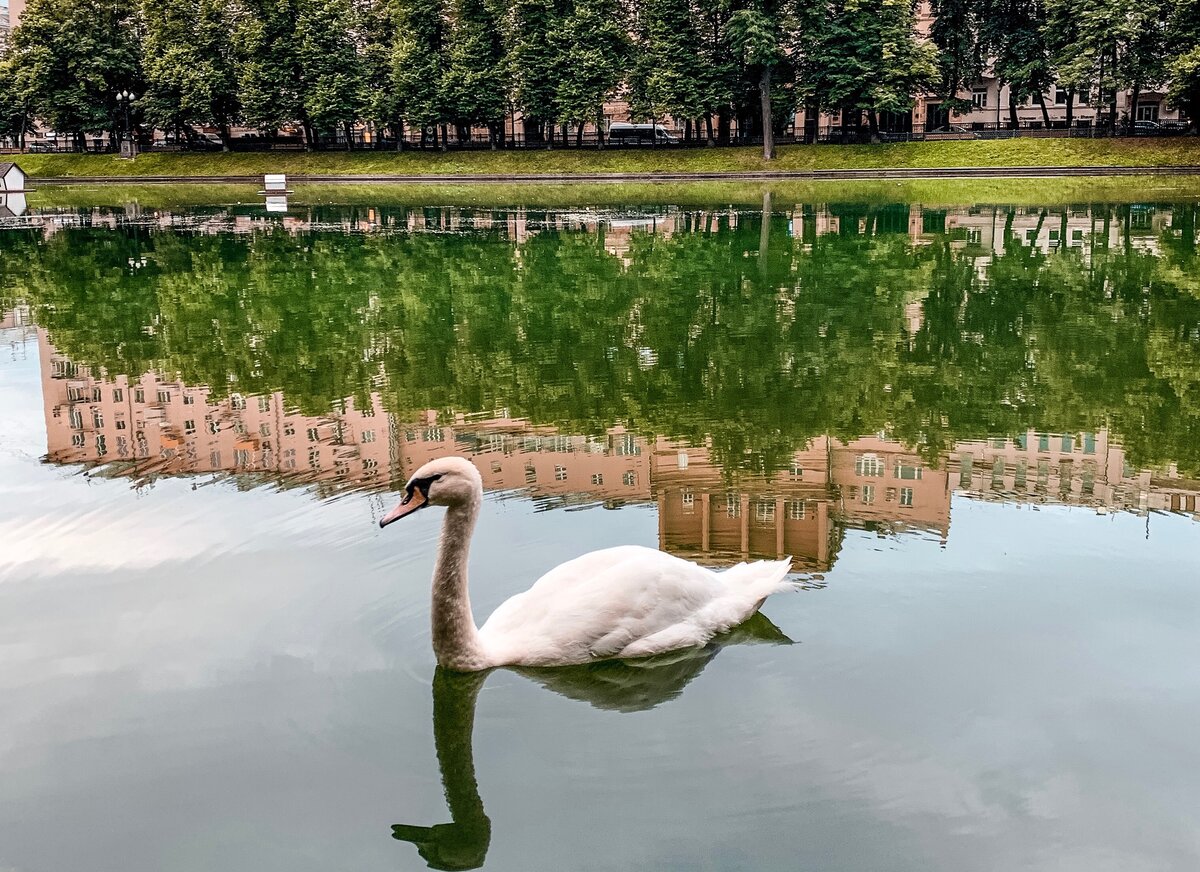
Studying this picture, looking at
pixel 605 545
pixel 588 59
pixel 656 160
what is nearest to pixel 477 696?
pixel 605 545

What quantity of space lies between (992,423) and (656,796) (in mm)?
6575

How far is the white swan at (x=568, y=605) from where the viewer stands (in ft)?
17.5

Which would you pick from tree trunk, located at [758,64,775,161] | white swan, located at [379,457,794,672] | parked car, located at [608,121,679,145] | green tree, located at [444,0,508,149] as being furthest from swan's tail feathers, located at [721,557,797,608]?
parked car, located at [608,121,679,145]

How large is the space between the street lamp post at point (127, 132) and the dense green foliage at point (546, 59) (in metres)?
0.77

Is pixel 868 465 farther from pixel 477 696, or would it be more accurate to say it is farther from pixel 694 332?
pixel 694 332

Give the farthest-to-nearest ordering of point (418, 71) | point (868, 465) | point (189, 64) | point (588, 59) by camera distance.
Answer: point (189, 64) < point (418, 71) < point (588, 59) < point (868, 465)

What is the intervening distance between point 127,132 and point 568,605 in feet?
253

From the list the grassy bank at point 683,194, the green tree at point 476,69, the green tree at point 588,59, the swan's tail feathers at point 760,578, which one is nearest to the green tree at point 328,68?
the green tree at point 476,69

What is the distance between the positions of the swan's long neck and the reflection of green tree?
3.88m

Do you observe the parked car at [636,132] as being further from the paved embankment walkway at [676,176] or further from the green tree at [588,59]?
the paved embankment walkway at [676,176]

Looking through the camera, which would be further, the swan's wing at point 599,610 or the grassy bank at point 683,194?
the grassy bank at point 683,194

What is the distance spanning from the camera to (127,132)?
74.2m

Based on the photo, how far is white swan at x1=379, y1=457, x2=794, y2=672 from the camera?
210 inches

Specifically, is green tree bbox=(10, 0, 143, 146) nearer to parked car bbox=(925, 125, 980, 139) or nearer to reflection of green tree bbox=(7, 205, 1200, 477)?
parked car bbox=(925, 125, 980, 139)
